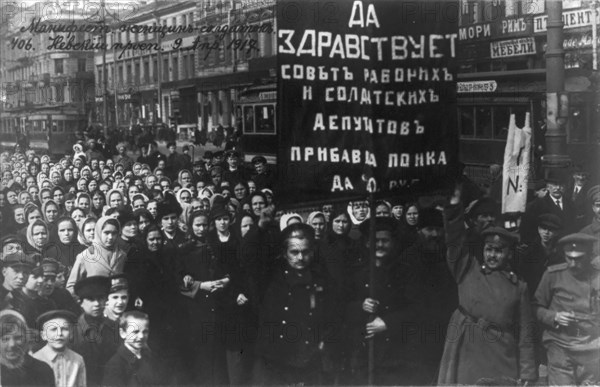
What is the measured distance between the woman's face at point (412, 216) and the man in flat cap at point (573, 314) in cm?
103

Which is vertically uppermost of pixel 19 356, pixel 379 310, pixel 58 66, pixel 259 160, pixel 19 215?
pixel 58 66

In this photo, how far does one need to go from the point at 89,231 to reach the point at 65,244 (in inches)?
7.5

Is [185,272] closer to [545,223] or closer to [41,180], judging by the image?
[41,180]

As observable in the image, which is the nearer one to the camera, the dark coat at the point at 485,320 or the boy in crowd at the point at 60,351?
the boy in crowd at the point at 60,351

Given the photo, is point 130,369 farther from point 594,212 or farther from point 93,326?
point 594,212

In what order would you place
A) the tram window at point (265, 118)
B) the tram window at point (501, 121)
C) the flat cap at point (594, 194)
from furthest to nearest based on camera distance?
the tram window at point (501, 121), the flat cap at point (594, 194), the tram window at point (265, 118)

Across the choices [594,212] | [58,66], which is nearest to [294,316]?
[594,212]

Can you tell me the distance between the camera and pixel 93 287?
7.31 m

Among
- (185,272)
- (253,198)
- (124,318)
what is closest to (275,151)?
(253,198)

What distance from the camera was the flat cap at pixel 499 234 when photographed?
25.0 feet

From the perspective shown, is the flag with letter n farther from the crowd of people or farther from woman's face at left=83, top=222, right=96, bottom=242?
woman's face at left=83, top=222, right=96, bottom=242

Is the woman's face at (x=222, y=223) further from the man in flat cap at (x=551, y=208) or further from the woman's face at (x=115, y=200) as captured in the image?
the man in flat cap at (x=551, y=208)

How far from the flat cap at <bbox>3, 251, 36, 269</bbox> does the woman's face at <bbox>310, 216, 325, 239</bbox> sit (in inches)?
78.7

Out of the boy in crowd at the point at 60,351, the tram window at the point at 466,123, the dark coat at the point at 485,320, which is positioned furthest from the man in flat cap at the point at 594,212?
the boy in crowd at the point at 60,351
